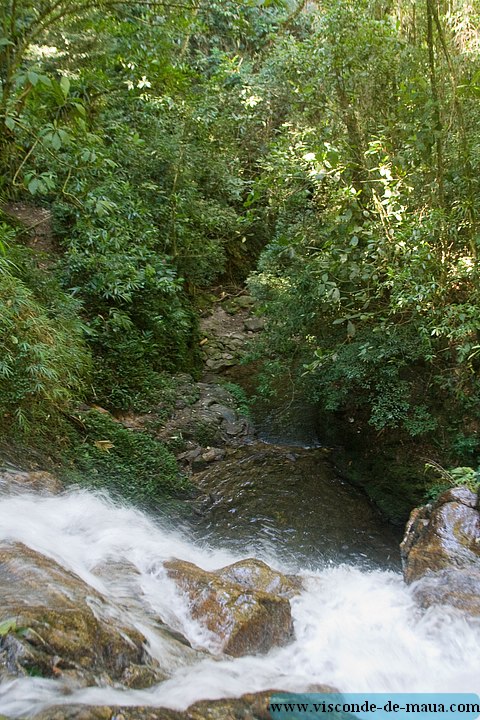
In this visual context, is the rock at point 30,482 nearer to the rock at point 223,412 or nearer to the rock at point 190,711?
the rock at point 190,711

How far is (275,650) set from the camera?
10.9ft

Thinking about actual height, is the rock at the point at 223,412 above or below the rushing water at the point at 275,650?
above

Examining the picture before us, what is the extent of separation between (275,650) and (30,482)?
2.45m

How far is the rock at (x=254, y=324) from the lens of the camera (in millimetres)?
9914

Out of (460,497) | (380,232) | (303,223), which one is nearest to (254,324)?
(303,223)

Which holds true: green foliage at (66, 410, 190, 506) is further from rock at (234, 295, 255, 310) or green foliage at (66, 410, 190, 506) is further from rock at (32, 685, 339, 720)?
rock at (234, 295, 255, 310)

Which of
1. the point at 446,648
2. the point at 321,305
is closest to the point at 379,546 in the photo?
the point at 446,648

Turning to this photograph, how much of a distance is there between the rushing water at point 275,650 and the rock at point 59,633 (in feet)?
0.29

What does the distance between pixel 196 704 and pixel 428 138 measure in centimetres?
533

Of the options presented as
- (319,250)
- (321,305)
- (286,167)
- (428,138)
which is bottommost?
(321,305)

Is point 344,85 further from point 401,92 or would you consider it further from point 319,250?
point 319,250

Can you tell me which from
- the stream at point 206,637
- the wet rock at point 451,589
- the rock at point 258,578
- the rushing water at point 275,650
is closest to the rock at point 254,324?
the stream at point 206,637

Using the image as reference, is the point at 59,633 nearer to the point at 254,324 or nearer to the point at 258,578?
the point at 258,578

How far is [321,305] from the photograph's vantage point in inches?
261
